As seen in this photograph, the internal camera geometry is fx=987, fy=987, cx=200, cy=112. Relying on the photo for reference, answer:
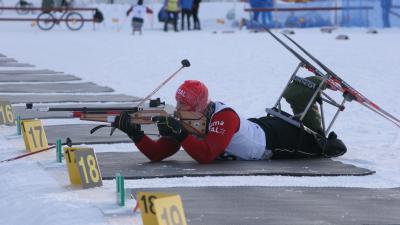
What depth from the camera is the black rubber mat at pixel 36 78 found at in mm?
14702

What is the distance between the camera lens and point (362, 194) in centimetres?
587

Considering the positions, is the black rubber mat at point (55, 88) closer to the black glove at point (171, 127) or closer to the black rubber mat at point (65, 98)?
the black rubber mat at point (65, 98)

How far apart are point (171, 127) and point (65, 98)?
5549 millimetres

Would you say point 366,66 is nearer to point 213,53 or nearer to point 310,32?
point 213,53

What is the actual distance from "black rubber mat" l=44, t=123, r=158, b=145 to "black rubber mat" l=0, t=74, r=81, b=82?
5643 millimetres

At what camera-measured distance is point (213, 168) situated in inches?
264

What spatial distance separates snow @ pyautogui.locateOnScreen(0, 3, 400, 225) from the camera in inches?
217

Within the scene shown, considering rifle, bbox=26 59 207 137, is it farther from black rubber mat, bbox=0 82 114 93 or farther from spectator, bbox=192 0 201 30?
spectator, bbox=192 0 201 30

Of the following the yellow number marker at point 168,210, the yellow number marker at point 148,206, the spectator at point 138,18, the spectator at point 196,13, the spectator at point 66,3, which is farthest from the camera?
the spectator at point 66,3

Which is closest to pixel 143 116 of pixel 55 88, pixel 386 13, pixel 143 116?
pixel 143 116

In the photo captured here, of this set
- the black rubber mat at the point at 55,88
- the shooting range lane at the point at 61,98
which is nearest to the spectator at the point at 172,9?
the shooting range lane at the point at 61,98

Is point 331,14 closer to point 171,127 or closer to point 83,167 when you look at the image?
point 171,127

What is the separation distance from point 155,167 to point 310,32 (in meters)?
24.9

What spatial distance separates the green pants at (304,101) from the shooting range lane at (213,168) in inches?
12.8
